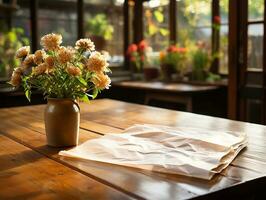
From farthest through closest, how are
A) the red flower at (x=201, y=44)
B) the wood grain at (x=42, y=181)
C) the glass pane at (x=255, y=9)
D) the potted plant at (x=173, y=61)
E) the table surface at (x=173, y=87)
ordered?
the potted plant at (x=173, y=61), the red flower at (x=201, y=44), the table surface at (x=173, y=87), the glass pane at (x=255, y=9), the wood grain at (x=42, y=181)

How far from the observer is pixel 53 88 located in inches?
61.5

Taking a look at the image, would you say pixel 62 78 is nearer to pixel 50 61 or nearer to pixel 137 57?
pixel 50 61

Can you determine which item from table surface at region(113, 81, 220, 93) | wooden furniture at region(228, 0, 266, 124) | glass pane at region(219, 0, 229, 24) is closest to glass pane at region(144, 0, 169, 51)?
table surface at region(113, 81, 220, 93)

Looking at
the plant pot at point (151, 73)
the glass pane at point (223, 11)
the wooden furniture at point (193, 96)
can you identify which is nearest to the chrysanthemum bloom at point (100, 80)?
the wooden furniture at point (193, 96)

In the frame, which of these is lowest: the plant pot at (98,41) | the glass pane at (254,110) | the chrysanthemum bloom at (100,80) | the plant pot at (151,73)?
Result: the glass pane at (254,110)

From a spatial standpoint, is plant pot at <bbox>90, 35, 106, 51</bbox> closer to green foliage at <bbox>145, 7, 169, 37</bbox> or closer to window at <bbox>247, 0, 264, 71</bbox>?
green foliage at <bbox>145, 7, 169, 37</bbox>

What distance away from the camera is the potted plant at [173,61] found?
443 centimetres

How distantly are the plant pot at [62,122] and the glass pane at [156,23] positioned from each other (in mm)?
3403

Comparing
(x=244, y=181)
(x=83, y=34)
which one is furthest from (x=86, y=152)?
(x=83, y=34)

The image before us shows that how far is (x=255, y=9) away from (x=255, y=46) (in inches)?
12.6

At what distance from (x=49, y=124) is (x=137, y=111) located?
95 cm

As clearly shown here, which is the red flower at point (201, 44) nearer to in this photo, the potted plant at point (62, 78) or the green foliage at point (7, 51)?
the green foliage at point (7, 51)

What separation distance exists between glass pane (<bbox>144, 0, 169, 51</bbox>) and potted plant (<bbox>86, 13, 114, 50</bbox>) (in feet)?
1.74

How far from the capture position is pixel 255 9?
3520mm
